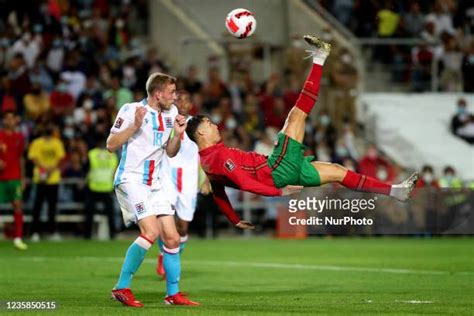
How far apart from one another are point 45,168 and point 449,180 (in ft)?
30.6

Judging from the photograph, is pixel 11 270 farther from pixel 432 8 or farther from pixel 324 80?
pixel 432 8

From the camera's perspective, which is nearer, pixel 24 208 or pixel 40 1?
pixel 24 208

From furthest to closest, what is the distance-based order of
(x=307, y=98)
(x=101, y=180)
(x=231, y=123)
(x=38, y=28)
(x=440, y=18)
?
(x=440, y=18) → (x=38, y=28) → (x=231, y=123) → (x=101, y=180) → (x=307, y=98)

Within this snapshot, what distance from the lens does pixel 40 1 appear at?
3216 centimetres

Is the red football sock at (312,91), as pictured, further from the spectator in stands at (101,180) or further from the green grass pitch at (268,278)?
the spectator in stands at (101,180)

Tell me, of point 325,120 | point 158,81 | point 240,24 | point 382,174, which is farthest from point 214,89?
point 158,81

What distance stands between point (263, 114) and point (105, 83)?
3.90 meters

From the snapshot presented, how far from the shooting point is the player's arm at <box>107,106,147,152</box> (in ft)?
43.6

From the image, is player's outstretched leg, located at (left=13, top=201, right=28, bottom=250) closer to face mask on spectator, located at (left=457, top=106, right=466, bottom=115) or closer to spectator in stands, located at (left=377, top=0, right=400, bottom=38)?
spectator in stands, located at (left=377, top=0, right=400, bottom=38)

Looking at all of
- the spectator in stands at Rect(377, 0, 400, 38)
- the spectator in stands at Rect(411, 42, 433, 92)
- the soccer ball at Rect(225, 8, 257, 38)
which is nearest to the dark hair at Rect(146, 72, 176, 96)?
the soccer ball at Rect(225, 8, 257, 38)

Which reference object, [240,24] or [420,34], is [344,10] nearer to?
[420,34]

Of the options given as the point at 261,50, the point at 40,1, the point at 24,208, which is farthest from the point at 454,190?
the point at 40,1

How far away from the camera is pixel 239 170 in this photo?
13836mm

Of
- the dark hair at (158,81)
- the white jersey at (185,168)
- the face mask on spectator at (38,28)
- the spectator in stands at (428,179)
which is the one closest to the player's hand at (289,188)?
the dark hair at (158,81)
